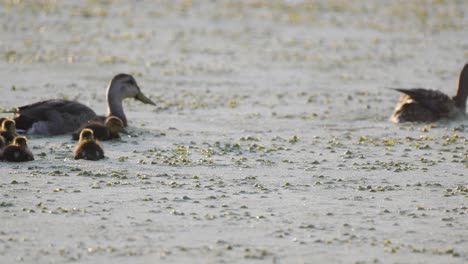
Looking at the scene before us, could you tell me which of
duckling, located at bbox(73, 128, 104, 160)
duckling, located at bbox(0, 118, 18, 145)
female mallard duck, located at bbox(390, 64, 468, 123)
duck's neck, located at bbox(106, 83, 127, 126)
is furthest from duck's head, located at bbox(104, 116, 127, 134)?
female mallard duck, located at bbox(390, 64, 468, 123)

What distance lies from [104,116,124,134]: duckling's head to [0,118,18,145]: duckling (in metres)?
1.01

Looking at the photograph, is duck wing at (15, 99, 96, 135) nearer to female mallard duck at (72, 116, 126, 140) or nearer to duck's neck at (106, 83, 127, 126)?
female mallard duck at (72, 116, 126, 140)

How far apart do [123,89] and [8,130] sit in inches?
98.5

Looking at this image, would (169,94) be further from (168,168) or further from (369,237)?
(369,237)

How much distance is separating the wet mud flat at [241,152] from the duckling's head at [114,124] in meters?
0.20

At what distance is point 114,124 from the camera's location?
1142 cm

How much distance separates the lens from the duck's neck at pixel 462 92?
13523 mm

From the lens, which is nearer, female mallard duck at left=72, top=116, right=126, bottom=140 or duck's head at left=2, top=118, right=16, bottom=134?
duck's head at left=2, top=118, right=16, bottom=134

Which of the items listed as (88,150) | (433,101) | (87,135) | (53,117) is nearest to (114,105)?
(53,117)

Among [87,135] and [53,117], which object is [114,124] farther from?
[87,135]

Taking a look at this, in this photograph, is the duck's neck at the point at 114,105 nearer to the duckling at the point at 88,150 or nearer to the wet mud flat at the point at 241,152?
the wet mud flat at the point at 241,152

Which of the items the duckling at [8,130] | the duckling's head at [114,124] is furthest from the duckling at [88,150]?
the duckling's head at [114,124]

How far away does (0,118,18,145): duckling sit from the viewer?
10.6m

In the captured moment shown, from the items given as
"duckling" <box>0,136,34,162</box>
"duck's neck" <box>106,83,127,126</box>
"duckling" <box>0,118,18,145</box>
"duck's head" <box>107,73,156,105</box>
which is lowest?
"duckling" <box>0,136,34,162</box>
